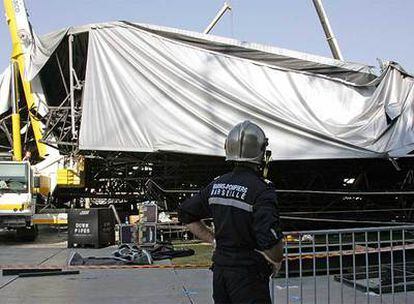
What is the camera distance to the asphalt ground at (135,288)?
7449 mm

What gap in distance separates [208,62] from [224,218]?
1075cm

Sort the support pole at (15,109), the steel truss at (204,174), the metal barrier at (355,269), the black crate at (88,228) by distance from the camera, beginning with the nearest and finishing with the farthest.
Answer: the metal barrier at (355,269) → the black crate at (88,228) → the steel truss at (204,174) → the support pole at (15,109)

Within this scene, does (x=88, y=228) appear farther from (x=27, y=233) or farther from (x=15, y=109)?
(x=15, y=109)

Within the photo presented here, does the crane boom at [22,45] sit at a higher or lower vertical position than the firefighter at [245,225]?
higher

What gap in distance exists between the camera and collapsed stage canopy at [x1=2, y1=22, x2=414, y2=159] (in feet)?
42.5

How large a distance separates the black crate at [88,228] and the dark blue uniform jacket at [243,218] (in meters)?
11.3

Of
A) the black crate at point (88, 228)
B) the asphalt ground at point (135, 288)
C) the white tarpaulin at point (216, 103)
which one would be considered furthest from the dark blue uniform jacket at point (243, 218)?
the black crate at point (88, 228)

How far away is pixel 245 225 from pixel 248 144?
0.50m

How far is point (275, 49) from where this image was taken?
1390cm

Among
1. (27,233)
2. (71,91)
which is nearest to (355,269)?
(71,91)

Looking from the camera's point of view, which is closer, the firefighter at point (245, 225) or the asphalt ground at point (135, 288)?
the firefighter at point (245, 225)

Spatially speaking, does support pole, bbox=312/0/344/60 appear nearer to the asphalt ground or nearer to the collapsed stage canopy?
the collapsed stage canopy

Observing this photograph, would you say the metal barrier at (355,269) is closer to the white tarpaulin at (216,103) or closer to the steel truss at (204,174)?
the white tarpaulin at (216,103)

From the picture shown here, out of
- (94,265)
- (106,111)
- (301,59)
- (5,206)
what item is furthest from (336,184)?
(5,206)
